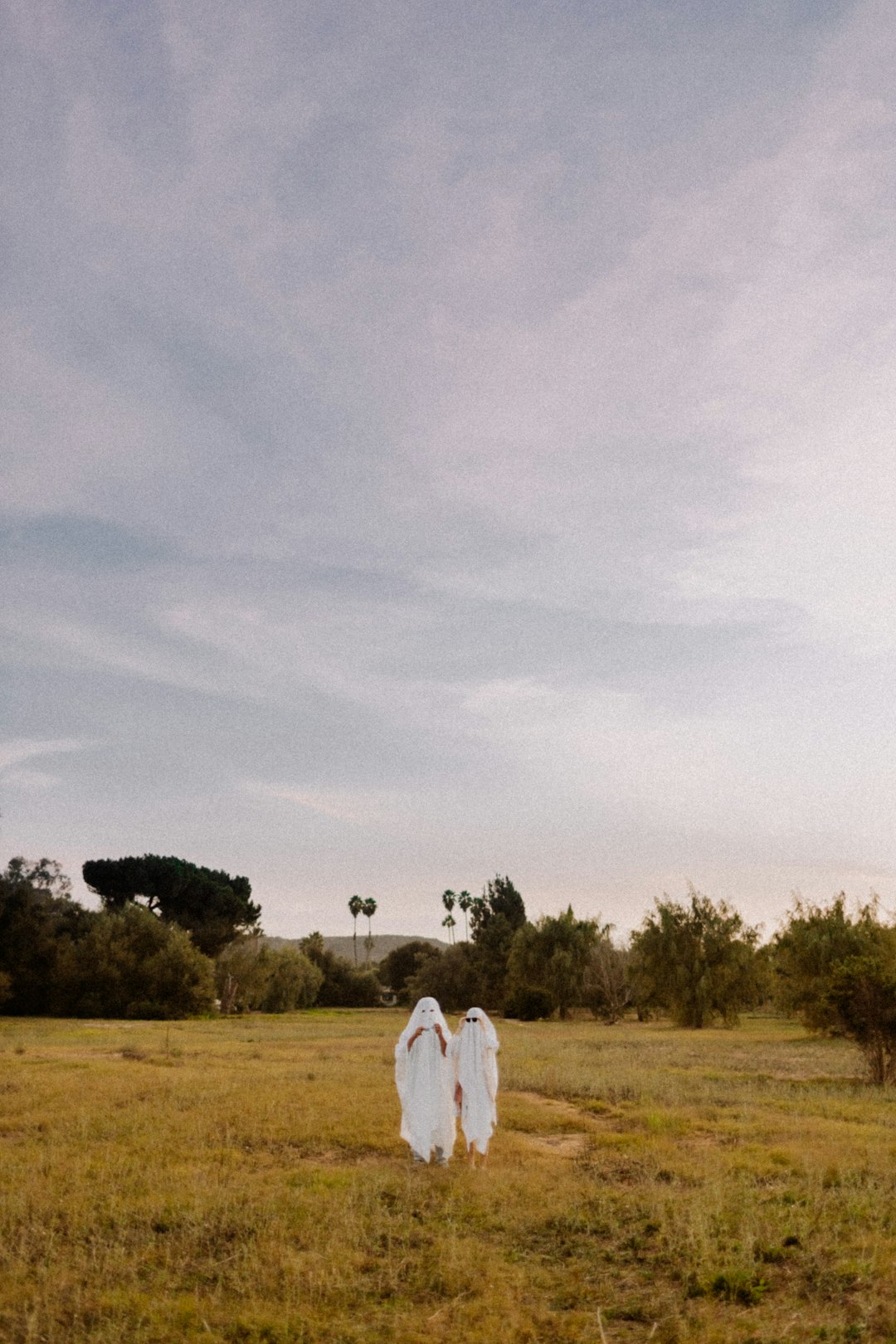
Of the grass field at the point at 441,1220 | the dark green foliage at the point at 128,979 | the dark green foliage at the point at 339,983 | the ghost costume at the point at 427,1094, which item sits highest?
the ghost costume at the point at 427,1094

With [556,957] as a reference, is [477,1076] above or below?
above

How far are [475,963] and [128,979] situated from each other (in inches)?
1033

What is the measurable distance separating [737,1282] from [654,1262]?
92 cm

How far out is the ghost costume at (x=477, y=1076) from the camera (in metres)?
11.9

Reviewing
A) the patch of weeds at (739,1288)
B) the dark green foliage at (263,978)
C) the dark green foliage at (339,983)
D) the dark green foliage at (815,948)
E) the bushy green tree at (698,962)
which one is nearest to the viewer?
the patch of weeds at (739,1288)

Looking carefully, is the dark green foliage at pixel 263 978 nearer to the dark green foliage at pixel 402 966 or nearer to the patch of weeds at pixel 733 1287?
the dark green foliage at pixel 402 966

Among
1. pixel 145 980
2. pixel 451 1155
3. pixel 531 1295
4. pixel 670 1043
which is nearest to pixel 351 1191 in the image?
pixel 451 1155

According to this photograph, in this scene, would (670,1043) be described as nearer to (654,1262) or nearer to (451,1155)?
(451,1155)

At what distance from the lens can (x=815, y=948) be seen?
2902 cm

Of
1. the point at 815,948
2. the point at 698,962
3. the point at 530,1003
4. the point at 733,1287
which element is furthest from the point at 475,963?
the point at 733,1287

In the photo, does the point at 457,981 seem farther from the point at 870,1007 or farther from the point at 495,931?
the point at 870,1007

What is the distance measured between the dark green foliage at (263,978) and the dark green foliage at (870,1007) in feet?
175

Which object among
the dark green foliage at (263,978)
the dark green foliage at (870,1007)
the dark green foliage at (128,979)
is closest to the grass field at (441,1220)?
the dark green foliage at (870,1007)

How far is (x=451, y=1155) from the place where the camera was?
12.2 metres
